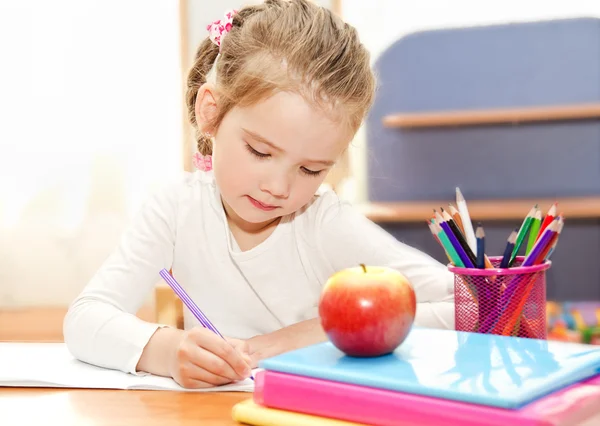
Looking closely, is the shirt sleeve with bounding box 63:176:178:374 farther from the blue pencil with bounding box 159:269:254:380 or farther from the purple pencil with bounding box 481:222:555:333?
the purple pencil with bounding box 481:222:555:333

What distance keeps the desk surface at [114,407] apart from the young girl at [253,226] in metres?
0.05

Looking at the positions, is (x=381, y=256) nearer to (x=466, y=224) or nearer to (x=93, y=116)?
(x=466, y=224)

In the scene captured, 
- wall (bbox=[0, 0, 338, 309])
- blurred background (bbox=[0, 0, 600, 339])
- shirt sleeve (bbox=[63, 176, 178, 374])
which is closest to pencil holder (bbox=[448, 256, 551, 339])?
shirt sleeve (bbox=[63, 176, 178, 374])

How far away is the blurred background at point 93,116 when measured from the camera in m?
2.91

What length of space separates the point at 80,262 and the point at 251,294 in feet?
6.54

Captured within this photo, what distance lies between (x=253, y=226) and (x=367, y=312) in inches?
24.3

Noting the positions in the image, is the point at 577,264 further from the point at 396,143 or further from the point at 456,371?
the point at 456,371

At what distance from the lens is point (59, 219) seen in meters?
3.02

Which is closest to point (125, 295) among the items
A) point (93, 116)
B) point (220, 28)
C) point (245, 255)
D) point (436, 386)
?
point (245, 255)

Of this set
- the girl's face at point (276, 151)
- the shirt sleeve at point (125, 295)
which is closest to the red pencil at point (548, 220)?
the girl's face at point (276, 151)

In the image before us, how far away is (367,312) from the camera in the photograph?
2.06 feet

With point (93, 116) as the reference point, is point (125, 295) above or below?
below

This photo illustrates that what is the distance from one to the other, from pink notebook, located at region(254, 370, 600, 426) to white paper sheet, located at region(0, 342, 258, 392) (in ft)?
0.48

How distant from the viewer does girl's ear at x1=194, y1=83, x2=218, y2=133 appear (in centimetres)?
107
